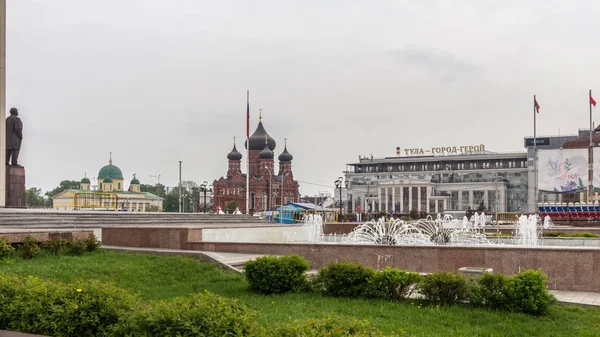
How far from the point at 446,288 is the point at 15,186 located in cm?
1926

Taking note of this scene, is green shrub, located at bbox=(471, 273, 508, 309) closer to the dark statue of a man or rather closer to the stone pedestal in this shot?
the stone pedestal

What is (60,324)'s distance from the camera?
5520 mm

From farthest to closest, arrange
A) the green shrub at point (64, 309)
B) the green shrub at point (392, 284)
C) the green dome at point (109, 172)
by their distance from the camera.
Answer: the green dome at point (109, 172) < the green shrub at point (392, 284) < the green shrub at point (64, 309)

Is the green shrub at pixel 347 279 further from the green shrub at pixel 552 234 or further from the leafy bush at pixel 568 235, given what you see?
the green shrub at pixel 552 234

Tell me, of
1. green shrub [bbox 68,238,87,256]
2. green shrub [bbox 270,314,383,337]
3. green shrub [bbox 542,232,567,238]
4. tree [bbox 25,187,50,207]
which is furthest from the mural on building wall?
tree [bbox 25,187,50,207]

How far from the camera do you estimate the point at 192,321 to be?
4992 millimetres

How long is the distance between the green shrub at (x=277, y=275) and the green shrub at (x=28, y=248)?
4.90m

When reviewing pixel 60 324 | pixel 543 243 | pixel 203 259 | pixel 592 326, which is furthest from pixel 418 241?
pixel 60 324

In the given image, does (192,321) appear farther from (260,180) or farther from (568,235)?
(260,180)

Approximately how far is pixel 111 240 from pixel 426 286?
33.8 feet

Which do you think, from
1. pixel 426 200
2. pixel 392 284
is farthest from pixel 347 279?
pixel 426 200

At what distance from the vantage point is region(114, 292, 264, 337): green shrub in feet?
16.1

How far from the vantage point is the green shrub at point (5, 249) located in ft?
38.1

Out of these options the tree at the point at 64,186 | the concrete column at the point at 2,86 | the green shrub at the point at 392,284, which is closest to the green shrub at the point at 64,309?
the green shrub at the point at 392,284
